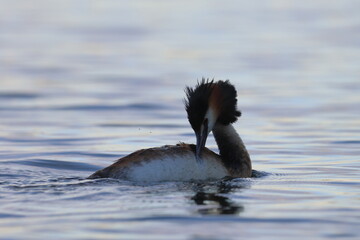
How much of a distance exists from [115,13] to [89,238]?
32.6m

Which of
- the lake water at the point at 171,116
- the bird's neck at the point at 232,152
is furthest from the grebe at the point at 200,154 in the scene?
the lake water at the point at 171,116

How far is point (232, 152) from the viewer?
40.6 ft

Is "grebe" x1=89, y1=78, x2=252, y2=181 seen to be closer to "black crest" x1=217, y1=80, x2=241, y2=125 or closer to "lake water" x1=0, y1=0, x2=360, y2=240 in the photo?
"black crest" x1=217, y1=80, x2=241, y2=125

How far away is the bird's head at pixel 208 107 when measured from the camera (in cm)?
1170

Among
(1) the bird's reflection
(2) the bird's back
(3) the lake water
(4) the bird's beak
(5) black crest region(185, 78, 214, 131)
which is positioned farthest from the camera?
(5) black crest region(185, 78, 214, 131)

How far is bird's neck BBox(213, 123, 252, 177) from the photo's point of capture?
1219 centimetres

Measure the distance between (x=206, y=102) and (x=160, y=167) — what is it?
108 centimetres

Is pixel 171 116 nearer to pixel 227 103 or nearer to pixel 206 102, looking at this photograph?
pixel 227 103

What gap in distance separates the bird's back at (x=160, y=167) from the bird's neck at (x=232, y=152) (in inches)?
28.2

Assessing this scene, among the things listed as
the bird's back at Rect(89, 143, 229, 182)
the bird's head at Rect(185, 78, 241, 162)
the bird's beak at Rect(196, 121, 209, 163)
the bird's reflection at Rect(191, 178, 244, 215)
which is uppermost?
the bird's head at Rect(185, 78, 241, 162)

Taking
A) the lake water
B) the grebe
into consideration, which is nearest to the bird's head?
the grebe

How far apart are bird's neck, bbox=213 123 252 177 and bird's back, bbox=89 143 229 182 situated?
716 millimetres

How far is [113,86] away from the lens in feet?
73.6

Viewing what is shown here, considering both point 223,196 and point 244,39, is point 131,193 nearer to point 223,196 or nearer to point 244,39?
point 223,196
